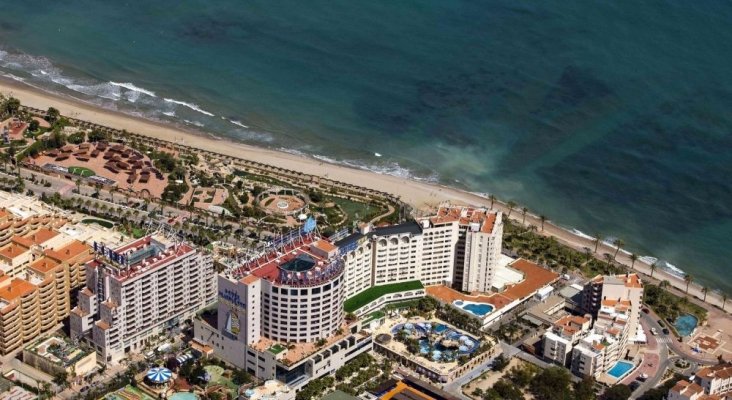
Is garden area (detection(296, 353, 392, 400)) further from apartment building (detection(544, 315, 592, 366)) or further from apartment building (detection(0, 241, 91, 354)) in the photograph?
apartment building (detection(0, 241, 91, 354))

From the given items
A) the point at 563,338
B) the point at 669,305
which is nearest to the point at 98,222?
the point at 563,338

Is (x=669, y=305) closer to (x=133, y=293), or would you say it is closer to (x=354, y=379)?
(x=354, y=379)

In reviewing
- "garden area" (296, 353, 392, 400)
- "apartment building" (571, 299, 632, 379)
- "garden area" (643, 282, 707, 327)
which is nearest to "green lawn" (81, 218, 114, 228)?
"garden area" (296, 353, 392, 400)

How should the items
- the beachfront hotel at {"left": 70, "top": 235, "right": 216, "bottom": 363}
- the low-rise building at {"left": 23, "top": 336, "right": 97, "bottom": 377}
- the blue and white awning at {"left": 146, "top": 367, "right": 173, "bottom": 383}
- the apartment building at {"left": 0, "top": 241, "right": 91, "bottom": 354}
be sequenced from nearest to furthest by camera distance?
1. the blue and white awning at {"left": 146, "top": 367, "right": 173, "bottom": 383}
2. the low-rise building at {"left": 23, "top": 336, "right": 97, "bottom": 377}
3. the apartment building at {"left": 0, "top": 241, "right": 91, "bottom": 354}
4. the beachfront hotel at {"left": 70, "top": 235, "right": 216, "bottom": 363}

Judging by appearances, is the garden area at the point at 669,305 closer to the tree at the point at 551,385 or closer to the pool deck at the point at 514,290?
the pool deck at the point at 514,290

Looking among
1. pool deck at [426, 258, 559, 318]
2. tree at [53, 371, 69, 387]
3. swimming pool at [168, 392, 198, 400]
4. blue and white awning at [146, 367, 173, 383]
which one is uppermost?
pool deck at [426, 258, 559, 318]

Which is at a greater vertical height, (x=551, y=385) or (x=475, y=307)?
(x=475, y=307)
